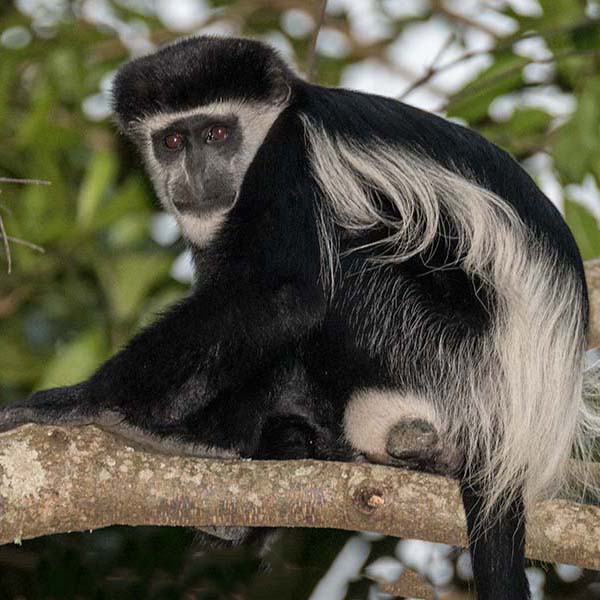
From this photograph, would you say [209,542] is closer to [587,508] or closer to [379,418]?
[379,418]

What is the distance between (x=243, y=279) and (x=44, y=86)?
60.4 inches

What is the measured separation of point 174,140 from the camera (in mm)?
3115

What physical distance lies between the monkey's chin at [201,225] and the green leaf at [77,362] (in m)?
0.43

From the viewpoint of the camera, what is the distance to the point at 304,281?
2.77m

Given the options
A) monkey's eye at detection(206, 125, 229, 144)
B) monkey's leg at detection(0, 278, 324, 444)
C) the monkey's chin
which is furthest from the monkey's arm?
monkey's eye at detection(206, 125, 229, 144)

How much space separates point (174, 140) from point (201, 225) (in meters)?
0.25

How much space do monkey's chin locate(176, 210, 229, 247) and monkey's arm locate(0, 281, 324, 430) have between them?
0.25 metres

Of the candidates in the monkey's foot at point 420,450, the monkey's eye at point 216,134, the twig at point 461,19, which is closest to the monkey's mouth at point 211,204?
the monkey's eye at point 216,134

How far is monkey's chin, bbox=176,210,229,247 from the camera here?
2.98 metres

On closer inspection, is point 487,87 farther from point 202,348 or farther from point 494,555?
point 494,555

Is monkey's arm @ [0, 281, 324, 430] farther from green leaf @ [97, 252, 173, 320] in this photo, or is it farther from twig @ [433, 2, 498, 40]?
twig @ [433, 2, 498, 40]

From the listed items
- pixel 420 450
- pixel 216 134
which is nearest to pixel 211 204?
pixel 216 134

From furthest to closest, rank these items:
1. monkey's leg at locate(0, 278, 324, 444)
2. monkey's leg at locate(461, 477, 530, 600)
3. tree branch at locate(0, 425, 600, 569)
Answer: monkey's leg at locate(0, 278, 324, 444) < monkey's leg at locate(461, 477, 530, 600) < tree branch at locate(0, 425, 600, 569)

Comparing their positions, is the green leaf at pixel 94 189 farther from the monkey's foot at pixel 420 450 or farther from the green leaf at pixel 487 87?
the monkey's foot at pixel 420 450
